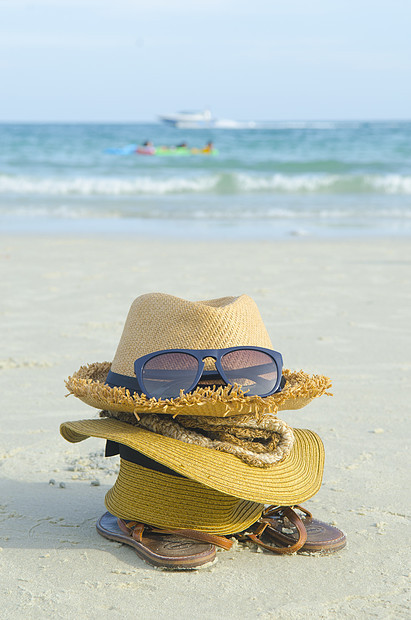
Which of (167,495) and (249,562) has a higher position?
(167,495)

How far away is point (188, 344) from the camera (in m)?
2.30

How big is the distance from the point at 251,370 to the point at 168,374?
240mm

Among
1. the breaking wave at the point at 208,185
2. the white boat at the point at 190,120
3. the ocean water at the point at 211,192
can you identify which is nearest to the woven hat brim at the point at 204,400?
the ocean water at the point at 211,192

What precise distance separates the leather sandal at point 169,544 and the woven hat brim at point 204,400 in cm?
37

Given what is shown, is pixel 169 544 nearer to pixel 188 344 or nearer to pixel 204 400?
pixel 204 400

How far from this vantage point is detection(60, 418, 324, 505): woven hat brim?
2174 millimetres

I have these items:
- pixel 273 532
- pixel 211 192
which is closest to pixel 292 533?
pixel 273 532

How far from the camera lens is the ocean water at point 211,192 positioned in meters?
11.5

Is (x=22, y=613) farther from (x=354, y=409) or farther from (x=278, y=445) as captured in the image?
(x=354, y=409)

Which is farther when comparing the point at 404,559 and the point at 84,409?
the point at 84,409

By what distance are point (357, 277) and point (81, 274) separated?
2.49m

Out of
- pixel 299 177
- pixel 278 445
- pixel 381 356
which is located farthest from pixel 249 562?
pixel 299 177

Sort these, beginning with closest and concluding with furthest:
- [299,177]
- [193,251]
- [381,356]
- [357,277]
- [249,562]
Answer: [249,562] → [381,356] → [357,277] → [193,251] → [299,177]

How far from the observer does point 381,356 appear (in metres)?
Answer: 4.63
